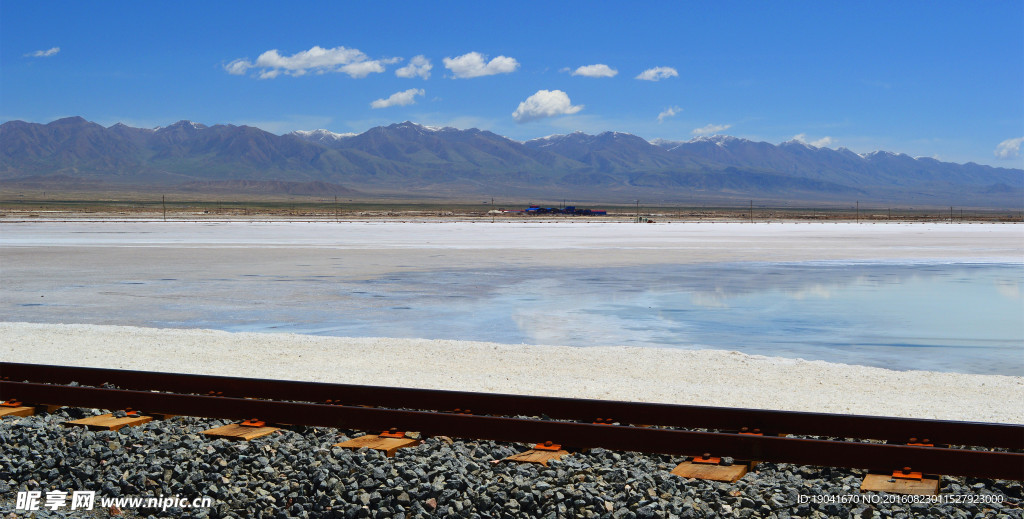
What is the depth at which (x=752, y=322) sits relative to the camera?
16.3m

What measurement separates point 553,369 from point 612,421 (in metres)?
3.79

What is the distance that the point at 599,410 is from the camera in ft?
25.7

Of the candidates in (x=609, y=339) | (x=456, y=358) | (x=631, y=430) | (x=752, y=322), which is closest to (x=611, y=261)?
(x=752, y=322)

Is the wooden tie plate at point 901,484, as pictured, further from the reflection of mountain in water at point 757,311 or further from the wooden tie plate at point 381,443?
the reflection of mountain in water at point 757,311

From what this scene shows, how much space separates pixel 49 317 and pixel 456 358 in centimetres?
849

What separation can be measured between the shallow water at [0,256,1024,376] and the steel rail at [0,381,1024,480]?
5.03 meters

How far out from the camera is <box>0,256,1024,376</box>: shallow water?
46.4 feet

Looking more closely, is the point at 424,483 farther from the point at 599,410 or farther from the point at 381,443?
the point at 599,410

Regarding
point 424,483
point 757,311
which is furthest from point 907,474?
point 757,311

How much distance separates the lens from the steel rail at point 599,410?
23.2 ft

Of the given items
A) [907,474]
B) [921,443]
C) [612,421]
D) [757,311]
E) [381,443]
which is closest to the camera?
[907,474]

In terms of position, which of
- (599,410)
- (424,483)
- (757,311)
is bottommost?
(757,311)

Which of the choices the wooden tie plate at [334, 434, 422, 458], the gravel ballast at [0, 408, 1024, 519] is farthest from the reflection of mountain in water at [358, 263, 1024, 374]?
the wooden tie plate at [334, 434, 422, 458]

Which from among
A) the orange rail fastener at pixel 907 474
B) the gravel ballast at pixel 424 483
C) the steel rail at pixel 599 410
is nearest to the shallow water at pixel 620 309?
the steel rail at pixel 599 410
